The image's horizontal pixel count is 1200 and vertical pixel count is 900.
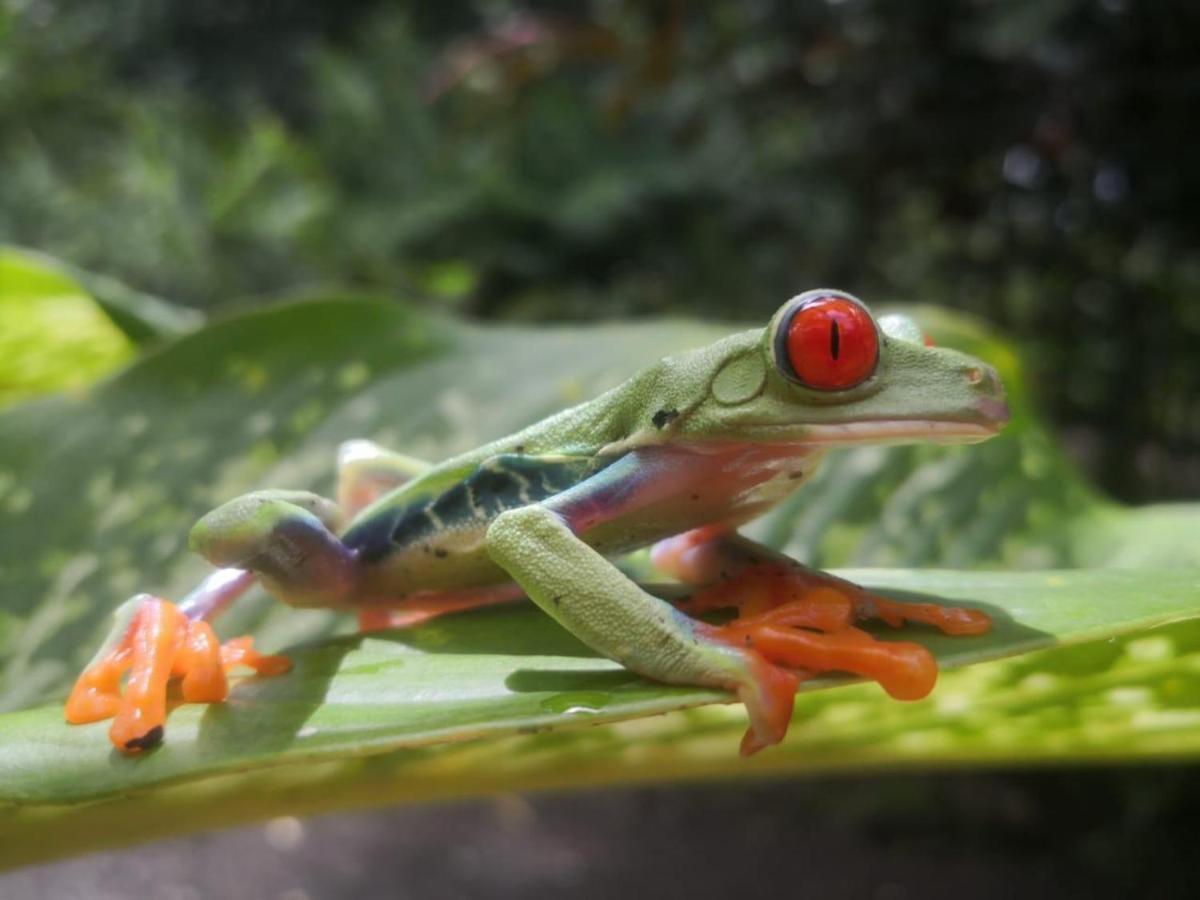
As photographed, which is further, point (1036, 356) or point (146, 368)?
point (1036, 356)

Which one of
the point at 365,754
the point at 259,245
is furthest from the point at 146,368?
the point at 259,245

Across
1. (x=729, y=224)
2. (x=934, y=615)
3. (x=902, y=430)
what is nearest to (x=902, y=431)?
(x=902, y=430)

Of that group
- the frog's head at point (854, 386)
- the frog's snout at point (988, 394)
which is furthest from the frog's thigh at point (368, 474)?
the frog's snout at point (988, 394)

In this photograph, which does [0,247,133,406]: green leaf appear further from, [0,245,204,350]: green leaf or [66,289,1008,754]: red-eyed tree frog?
[66,289,1008,754]: red-eyed tree frog

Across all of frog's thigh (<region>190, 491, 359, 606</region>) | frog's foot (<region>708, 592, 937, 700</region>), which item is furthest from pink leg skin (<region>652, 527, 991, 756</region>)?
frog's thigh (<region>190, 491, 359, 606</region>)

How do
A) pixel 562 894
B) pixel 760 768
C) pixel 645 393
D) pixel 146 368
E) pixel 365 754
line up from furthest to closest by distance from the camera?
pixel 562 894, pixel 146 368, pixel 760 768, pixel 645 393, pixel 365 754

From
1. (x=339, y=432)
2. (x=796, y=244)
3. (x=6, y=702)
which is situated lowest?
(x=6, y=702)

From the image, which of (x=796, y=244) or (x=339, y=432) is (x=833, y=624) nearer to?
(x=339, y=432)
